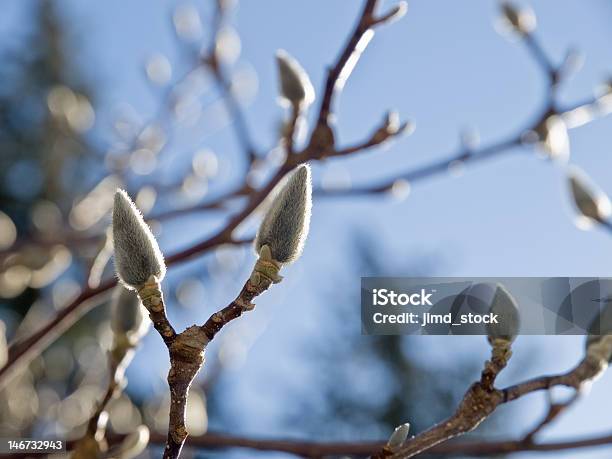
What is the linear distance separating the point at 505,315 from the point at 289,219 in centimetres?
22

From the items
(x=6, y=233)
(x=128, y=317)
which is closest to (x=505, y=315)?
(x=128, y=317)

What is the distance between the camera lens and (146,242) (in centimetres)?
62

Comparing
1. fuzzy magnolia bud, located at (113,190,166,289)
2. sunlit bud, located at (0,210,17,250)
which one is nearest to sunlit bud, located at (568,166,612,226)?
fuzzy magnolia bud, located at (113,190,166,289)

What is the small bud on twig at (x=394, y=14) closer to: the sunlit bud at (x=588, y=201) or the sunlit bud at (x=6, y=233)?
the sunlit bud at (x=588, y=201)

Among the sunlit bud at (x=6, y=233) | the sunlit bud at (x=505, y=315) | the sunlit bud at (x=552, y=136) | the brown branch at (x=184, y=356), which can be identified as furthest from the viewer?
the sunlit bud at (x=6, y=233)

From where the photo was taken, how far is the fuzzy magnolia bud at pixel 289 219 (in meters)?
0.63

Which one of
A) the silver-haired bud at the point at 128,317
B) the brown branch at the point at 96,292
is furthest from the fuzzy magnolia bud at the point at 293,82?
the silver-haired bud at the point at 128,317

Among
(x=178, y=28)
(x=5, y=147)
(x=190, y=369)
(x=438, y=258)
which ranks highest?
(x=5, y=147)

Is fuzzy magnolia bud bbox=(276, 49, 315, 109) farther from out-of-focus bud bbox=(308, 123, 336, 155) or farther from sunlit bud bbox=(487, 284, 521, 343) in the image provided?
sunlit bud bbox=(487, 284, 521, 343)

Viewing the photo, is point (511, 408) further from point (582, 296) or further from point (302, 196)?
point (302, 196)

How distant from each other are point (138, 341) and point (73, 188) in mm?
5915

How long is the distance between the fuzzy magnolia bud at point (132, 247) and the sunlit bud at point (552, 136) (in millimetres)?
870

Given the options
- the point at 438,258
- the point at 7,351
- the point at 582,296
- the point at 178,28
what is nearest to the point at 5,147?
the point at 438,258

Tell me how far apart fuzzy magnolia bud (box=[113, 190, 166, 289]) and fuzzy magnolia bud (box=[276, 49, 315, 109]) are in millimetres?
467
